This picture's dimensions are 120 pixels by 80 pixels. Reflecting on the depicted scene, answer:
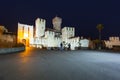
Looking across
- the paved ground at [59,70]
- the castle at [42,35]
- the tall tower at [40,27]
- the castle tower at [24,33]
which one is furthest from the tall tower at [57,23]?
the paved ground at [59,70]

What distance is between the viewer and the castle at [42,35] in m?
69.0

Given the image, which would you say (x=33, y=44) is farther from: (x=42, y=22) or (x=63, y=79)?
(x=63, y=79)

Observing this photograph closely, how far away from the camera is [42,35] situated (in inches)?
3206

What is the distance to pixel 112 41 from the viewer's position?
56.4 meters

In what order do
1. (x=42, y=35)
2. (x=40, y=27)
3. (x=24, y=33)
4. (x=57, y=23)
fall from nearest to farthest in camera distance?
(x=24, y=33) → (x=42, y=35) → (x=40, y=27) → (x=57, y=23)

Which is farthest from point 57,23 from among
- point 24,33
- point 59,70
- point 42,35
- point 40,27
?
point 59,70

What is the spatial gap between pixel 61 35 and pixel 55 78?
250 feet

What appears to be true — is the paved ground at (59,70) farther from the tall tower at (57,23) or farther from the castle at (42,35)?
the tall tower at (57,23)

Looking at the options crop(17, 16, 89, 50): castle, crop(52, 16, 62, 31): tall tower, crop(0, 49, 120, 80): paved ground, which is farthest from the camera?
crop(52, 16, 62, 31): tall tower

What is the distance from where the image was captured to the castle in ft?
226

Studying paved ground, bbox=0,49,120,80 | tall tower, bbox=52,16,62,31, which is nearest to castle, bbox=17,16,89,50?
tall tower, bbox=52,16,62,31

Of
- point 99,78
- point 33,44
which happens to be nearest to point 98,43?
point 33,44

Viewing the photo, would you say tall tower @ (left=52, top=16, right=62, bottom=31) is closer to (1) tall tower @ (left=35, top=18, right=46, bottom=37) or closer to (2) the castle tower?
(1) tall tower @ (left=35, top=18, right=46, bottom=37)

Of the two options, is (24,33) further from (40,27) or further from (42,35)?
(40,27)
